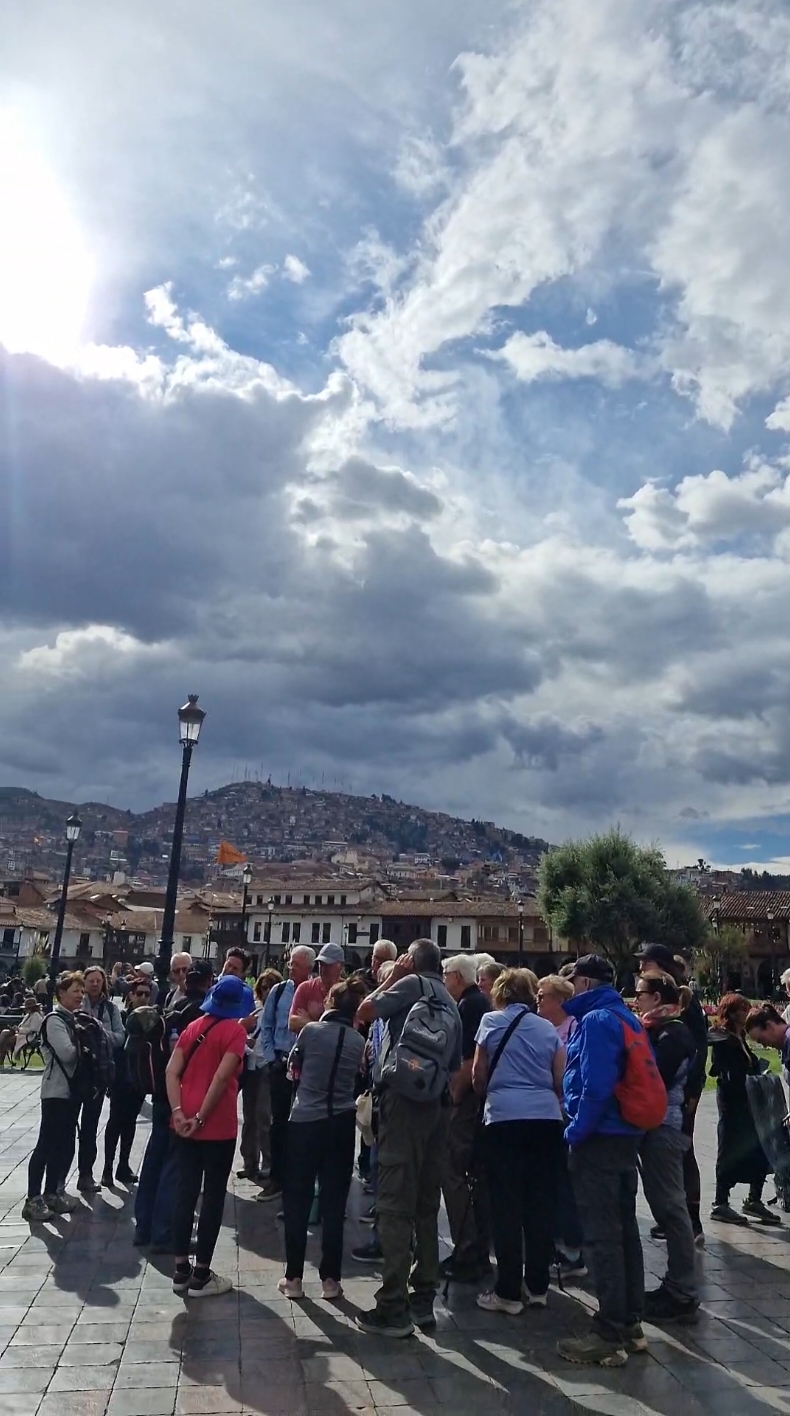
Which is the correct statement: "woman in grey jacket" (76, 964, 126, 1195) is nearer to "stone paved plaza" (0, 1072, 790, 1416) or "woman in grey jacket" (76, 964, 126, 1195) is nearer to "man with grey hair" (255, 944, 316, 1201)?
"man with grey hair" (255, 944, 316, 1201)

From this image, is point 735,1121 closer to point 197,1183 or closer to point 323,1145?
point 323,1145

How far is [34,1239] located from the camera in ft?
20.7

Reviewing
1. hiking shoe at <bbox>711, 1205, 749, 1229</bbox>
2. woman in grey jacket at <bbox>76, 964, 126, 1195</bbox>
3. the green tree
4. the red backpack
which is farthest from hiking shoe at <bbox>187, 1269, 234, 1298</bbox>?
the green tree

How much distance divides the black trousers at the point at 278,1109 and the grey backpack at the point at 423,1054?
94.9 inches

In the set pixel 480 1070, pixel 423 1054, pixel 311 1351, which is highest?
pixel 423 1054

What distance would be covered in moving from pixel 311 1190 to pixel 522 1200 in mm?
1147

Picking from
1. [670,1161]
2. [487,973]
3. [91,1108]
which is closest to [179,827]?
[91,1108]

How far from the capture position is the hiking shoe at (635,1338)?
461 cm

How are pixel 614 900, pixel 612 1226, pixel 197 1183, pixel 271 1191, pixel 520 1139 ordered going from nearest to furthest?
pixel 612 1226, pixel 520 1139, pixel 197 1183, pixel 271 1191, pixel 614 900

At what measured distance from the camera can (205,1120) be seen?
536 centimetres

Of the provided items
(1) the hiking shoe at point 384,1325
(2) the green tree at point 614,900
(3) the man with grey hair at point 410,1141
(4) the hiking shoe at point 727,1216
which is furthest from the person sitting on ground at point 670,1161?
(2) the green tree at point 614,900

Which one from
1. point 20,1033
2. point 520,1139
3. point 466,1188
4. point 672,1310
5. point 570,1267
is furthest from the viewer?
point 20,1033

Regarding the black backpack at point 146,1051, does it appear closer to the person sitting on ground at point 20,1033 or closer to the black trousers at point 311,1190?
the black trousers at point 311,1190

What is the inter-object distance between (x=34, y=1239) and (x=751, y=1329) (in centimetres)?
434
